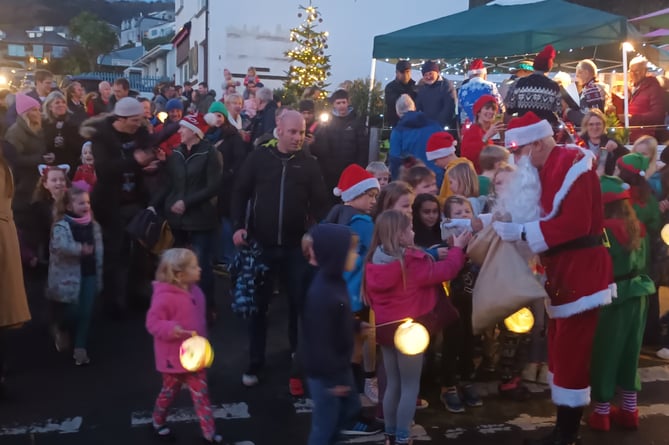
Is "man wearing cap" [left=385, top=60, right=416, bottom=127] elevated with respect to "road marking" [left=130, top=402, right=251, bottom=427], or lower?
elevated

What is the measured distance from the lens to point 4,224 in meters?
5.27

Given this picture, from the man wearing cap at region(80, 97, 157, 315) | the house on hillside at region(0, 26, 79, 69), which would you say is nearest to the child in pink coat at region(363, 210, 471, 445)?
the man wearing cap at region(80, 97, 157, 315)

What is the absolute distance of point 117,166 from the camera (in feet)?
22.3

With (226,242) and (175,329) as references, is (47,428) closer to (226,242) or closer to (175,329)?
(175,329)

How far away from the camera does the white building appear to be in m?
30.6

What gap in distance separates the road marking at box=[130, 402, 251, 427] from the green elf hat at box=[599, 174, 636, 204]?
119 inches

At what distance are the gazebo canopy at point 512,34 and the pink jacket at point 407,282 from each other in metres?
8.92

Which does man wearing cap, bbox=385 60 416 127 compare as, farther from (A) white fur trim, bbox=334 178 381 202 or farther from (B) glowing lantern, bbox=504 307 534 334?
(B) glowing lantern, bbox=504 307 534 334

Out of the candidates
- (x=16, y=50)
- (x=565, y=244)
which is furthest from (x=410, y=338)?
(x=16, y=50)

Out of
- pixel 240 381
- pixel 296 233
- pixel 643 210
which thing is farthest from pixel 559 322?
pixel 240 381

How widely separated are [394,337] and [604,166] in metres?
4.60

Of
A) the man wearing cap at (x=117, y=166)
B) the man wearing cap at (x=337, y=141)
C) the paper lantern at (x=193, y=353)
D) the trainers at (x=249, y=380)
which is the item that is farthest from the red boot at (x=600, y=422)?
the man wearing cap at (x=337, y=141)

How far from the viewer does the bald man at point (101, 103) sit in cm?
1215

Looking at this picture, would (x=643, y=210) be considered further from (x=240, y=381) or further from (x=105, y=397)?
(x=105, y=397)
